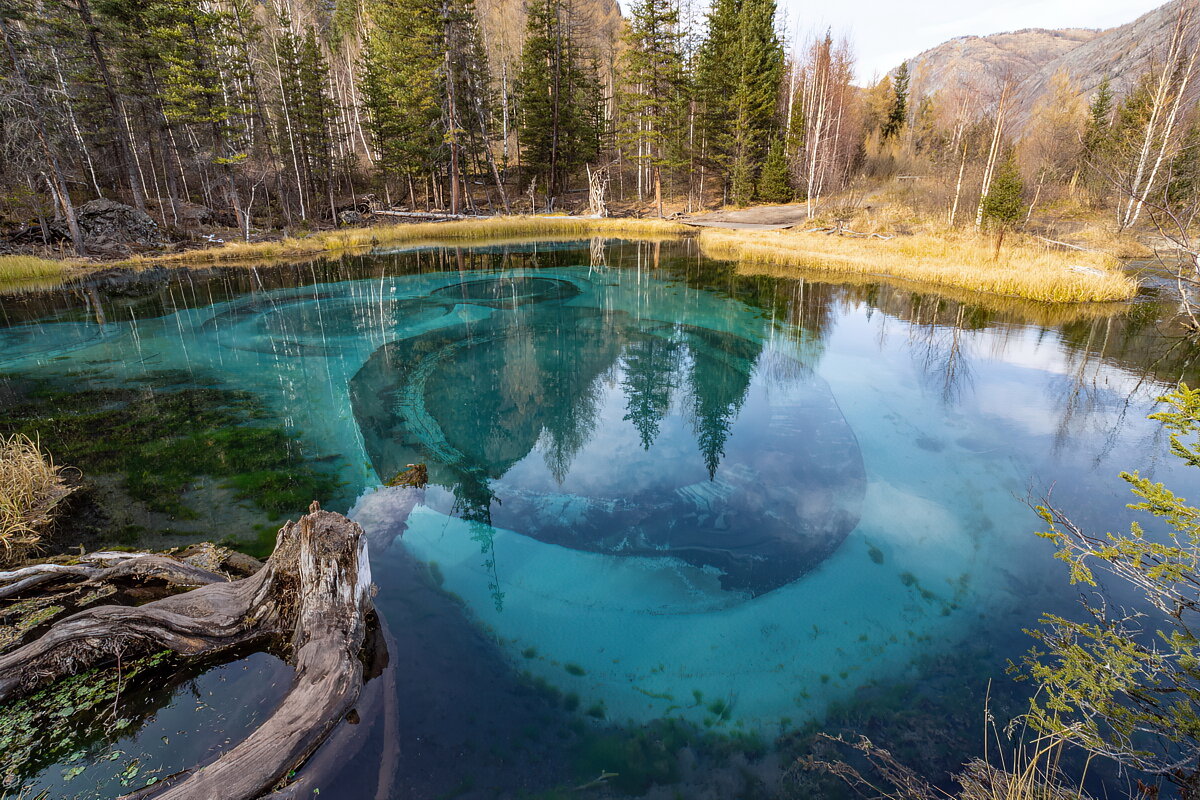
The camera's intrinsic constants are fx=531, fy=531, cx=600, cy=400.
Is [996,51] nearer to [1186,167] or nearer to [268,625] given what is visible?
[1186,167]

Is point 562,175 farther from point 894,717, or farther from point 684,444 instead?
point 894,717

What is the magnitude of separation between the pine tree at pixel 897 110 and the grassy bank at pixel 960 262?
23140 mm

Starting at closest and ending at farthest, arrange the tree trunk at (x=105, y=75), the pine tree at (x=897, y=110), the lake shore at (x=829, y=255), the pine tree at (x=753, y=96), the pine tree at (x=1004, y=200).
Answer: the lake shore at (x=829, y=255)
the pine tree at (x=1004, y=200)
the tree trunk at (x=105, y=75)
the pine tree at (x=753, y=96)
the pine tree at (x=897, y=110)

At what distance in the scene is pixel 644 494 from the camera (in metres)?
5.66

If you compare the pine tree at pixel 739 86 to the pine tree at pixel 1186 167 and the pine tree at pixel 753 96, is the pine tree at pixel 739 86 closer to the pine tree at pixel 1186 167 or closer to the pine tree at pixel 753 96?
the pine tree at pixel 753 96

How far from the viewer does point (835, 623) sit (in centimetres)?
395

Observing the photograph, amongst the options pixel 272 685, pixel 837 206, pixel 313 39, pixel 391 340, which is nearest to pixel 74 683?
pixel 272 685

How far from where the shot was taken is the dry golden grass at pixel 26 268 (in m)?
15.0

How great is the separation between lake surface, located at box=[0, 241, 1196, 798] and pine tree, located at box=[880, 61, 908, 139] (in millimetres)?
31698

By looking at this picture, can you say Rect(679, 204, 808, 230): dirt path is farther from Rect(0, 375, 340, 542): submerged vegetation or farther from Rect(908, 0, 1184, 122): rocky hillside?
Rect(0, 375, 340, 542): submerged vegetation

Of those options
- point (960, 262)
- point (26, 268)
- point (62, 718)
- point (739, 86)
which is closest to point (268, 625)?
point (62, 718)

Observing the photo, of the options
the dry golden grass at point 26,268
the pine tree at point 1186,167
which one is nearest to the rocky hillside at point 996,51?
the pine tree at point 1186,167

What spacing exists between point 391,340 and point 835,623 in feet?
31.7

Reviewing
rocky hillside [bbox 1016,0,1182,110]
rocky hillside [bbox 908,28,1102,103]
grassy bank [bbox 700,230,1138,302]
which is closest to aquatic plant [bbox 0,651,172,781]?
grassy bank [bbox 700,230,1138,302]
